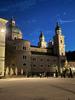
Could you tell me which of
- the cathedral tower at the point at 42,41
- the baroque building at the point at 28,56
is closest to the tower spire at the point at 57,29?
the baroque building at the point at 28,56

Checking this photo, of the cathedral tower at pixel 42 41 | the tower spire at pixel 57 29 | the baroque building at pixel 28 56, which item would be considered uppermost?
the tower spire at pixel 57 29

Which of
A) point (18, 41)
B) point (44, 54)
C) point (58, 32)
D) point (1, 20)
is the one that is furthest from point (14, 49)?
point (58, 32)

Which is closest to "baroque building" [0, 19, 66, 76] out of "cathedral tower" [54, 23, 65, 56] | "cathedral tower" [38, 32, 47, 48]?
"cathedral tower" [54, 23, 65, 56]

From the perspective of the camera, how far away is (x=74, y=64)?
4035 inches

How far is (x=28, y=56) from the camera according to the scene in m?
85.7

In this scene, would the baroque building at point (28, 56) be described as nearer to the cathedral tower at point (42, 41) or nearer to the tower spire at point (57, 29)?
the tower spire at point (57, 29)

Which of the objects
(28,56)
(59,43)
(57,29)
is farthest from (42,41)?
(28,56)

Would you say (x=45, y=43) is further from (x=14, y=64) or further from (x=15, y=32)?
(x=14, y=64)

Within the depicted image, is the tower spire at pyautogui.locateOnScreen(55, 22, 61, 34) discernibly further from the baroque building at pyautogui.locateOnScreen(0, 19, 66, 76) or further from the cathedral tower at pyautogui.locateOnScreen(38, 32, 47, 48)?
the cathedral tower at pyautogui.locateOnScreen(38, 32, 47, 48)

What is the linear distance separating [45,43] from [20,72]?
4361 cm

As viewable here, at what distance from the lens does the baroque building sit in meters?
78.1

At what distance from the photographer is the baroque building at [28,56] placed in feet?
256

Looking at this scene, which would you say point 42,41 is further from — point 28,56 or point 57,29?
point 28,56

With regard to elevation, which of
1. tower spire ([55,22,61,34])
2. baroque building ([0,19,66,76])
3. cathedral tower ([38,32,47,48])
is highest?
tower spire ([55,22,61,34])
